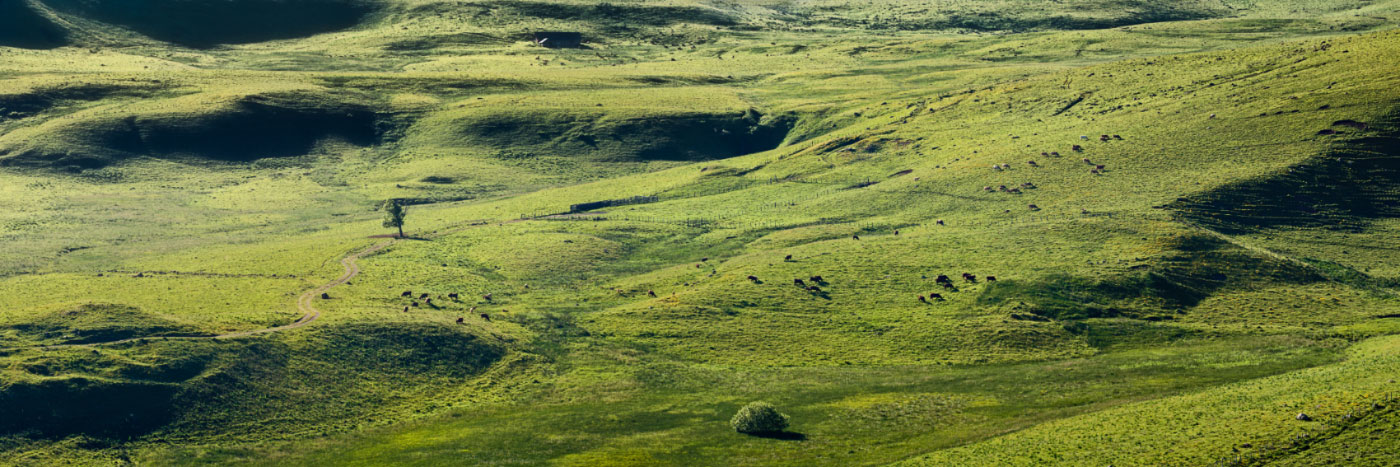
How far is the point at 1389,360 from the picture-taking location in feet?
269

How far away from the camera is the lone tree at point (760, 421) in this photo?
8581cm

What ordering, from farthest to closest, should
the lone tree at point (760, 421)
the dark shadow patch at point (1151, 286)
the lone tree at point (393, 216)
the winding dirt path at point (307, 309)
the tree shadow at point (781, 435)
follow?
the lone tree at point (393, 216), the dark shadow patch at point (1151, 286), the winding dirt path at point (307, 309), the lone tree at point (760, 421), the tree shadow at point (781, 435)

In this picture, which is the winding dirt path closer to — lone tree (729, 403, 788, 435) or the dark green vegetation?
the dark green vegetation

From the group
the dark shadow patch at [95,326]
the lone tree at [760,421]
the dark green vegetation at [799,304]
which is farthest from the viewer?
the dark shadow patch at [95,326]

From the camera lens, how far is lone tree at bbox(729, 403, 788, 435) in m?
85.8

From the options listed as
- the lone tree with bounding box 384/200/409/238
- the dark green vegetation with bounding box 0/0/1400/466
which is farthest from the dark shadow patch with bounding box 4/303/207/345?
the lone tree with bounding box 384/200/409/238

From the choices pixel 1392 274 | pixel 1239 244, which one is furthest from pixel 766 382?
pixel 1392 274

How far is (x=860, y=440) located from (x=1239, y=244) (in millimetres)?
74617

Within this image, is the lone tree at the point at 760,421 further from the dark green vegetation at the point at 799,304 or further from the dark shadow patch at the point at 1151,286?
the dark shadow patch at the point at 1151,286

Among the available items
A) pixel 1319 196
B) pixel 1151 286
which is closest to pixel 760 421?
pixel 1151 286

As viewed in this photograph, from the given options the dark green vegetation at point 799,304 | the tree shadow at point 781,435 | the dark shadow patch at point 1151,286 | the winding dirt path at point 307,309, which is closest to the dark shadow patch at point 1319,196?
the dark green vegetation at point 799,304

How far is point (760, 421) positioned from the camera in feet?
282

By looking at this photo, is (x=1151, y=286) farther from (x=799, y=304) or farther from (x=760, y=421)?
(x=760, y=421)

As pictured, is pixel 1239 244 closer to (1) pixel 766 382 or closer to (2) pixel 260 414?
(1) pixel 766 382
